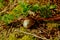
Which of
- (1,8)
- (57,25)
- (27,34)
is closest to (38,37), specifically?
(27,34)

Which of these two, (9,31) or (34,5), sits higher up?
(34,5)

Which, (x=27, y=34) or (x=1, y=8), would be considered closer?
(x=27, y=34)

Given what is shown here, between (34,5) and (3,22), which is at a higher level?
(34,5)

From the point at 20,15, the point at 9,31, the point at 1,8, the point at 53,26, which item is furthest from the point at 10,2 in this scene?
the point at 53,26

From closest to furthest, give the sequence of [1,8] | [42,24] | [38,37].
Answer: [38,37] < [42,24] < [1,8]

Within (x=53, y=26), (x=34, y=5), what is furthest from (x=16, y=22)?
(x=53, y=26)

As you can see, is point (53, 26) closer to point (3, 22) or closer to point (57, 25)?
point (57, 25)

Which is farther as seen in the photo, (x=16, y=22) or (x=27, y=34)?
(x=16, y=22)

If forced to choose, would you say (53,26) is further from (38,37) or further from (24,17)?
(24,17)

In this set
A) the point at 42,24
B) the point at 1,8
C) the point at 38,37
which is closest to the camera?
the point at 38,37
